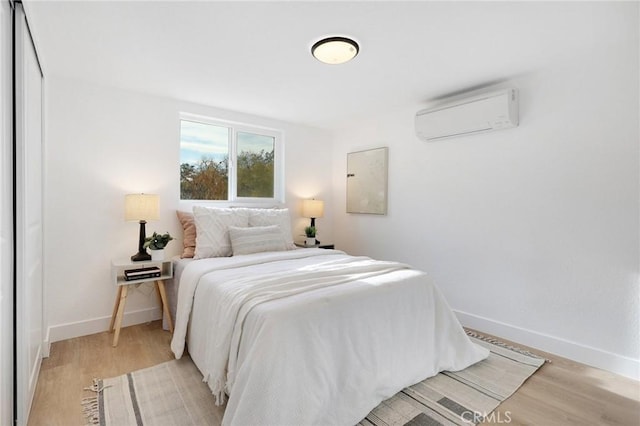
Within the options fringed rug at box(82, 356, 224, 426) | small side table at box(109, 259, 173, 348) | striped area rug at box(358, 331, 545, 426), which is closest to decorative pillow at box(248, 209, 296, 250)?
small side table at box(109, 259, 173, 348)

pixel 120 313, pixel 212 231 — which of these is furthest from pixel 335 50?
pixel 120 313

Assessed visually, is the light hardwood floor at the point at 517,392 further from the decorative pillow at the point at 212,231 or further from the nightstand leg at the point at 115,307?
the decorative pillow at the point at 212,231

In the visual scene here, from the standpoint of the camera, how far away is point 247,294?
1761mm

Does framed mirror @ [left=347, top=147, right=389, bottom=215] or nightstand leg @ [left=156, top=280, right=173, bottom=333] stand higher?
framed mirror @ [left=347, top=147, right=389, bottom=215]

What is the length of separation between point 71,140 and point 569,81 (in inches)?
159

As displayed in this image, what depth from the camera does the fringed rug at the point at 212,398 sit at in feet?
5.49

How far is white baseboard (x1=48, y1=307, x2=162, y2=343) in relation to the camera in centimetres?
260

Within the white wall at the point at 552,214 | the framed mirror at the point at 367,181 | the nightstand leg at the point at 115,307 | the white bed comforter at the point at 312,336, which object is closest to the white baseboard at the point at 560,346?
the white wall at the point at 552,214

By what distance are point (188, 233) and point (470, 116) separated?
284cm

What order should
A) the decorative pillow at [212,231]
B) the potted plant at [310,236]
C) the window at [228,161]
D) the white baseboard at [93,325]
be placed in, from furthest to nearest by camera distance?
the potted plant at [310,236]
the window at [228,161]
the decorative pillow at [212,231]
the white baseboard at [93,325]

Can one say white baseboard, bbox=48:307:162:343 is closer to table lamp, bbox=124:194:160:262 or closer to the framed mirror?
table lamp, bbox=124:194:160:262

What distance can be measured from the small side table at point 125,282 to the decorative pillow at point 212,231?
31cm

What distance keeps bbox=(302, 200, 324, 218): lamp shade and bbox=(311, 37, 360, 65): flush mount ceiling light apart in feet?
6.78

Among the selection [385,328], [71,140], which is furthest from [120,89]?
[385,328]
